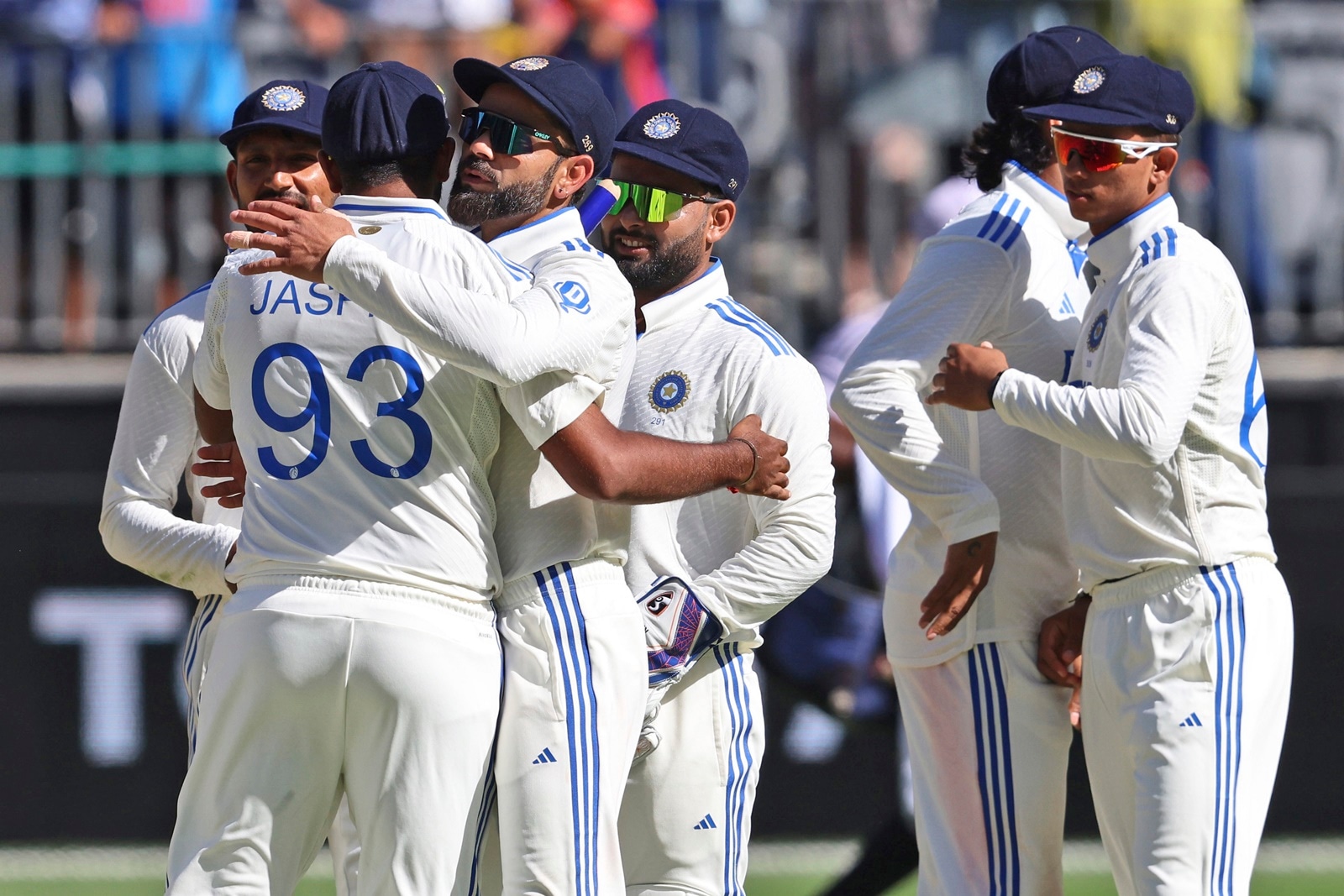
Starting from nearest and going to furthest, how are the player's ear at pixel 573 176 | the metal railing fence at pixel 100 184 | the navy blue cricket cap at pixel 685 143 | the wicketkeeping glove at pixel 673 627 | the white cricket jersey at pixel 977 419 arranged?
the player's ear at pixel 573 176
the wicketkeeping glove at pixel 673 627
the white cricket jersey at pixel 977 419
the navy blue cricket cap at pixel 685 143
the metal railing fence at pixel 100 184

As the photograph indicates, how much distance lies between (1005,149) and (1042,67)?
22cm

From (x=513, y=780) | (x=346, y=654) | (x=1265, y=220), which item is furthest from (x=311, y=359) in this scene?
(x=1265, y=220)

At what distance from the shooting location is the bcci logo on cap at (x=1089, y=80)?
358 centimetres

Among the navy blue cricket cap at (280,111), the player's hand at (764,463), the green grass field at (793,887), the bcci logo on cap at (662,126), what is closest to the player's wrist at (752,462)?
the player's hand at (764,463)

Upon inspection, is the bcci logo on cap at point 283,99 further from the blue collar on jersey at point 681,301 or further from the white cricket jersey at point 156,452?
the blue collar on jersey at point 681,301

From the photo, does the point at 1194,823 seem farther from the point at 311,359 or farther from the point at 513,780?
the point at 311,359

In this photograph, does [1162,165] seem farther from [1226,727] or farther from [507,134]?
[507,134]

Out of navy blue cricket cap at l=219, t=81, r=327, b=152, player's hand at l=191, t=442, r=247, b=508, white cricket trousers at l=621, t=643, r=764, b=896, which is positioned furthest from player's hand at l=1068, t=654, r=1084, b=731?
navy blue cricket cap at l=219, t=81, r=327, b=152

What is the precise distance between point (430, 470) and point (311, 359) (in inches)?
10.6

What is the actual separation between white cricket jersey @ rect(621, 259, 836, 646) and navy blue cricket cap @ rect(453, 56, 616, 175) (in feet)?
1.73

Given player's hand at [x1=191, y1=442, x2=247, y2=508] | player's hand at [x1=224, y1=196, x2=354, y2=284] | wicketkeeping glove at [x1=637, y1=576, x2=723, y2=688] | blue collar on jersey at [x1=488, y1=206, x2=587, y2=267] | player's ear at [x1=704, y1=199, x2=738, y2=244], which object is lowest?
wicketkeeping glove at [x1=637, y1=576, x2=723, y2=688]

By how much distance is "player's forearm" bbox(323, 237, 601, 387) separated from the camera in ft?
9.22

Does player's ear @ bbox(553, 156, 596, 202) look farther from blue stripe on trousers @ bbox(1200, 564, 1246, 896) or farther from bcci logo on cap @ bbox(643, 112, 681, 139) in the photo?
blue stripe on trousers @ bbox(1200, 564, 1246, 896)

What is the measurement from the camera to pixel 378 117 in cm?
303
